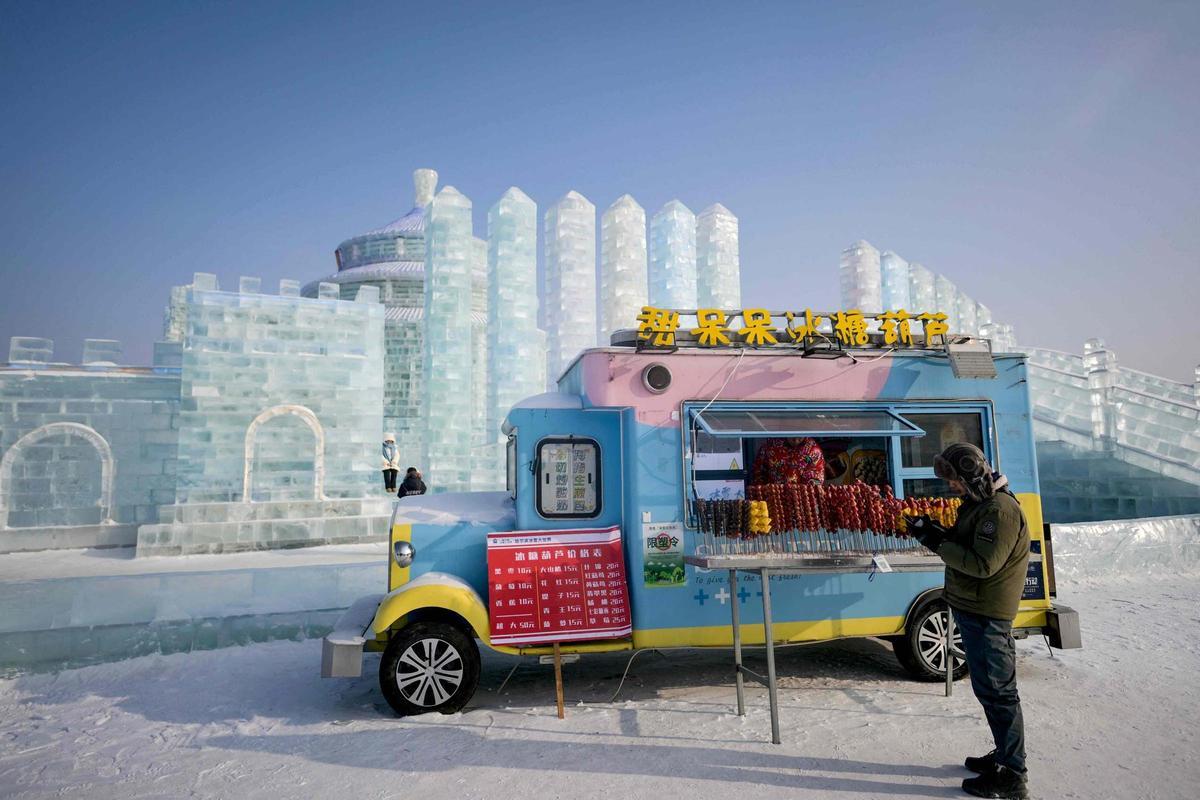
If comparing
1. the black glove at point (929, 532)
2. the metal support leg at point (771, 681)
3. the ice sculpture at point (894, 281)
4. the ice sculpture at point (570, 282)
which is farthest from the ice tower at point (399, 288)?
the black glove at point (929, 532)

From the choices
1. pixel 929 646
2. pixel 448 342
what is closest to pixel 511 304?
pixel 448 342

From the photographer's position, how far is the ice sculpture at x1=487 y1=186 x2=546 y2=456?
1998 cm

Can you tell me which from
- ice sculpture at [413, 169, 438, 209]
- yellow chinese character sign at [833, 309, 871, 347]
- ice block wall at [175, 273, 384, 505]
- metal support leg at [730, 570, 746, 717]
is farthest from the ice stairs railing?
ice sculpture at [413, 169, 438, 209]

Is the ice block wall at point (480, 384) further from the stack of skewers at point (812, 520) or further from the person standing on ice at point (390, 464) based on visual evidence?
the stack of skewers at point (812, 520)

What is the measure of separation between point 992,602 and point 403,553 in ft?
14.7

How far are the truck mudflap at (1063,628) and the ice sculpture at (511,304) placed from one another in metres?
15.1

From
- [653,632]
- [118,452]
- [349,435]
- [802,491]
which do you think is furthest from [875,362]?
[118,452]

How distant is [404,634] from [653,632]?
211cm

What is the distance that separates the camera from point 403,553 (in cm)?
609

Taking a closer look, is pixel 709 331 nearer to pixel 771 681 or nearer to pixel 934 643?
pixel 771 681

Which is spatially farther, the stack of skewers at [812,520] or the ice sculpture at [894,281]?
the ice sculpture at [894,281]

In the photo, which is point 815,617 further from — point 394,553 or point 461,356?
point 461,356

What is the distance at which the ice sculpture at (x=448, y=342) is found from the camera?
61.9 feet

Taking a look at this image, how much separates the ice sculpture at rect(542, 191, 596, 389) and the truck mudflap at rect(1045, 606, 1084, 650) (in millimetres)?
15493
